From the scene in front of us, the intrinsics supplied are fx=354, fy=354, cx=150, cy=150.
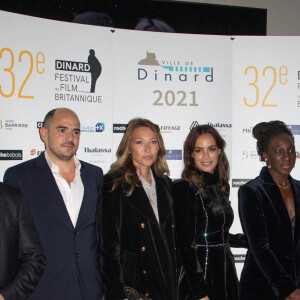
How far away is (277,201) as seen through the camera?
2672 mm

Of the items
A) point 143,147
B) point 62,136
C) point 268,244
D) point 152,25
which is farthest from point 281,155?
point 152,25

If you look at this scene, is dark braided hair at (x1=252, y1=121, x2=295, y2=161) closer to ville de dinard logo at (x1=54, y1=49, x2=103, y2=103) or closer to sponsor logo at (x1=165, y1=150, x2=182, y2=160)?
sponsor logo at (x1=165, y1=150, x2=182, y2=160)

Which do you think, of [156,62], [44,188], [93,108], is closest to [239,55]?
[156,62]

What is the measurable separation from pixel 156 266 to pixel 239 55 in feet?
9.05

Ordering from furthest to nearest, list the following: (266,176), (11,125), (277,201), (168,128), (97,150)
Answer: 1. (168,128)
2. (97,150)
3. (11,125)
4. (266,176)
5. (277,201)

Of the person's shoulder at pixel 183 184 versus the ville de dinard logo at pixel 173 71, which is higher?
the ville de dinard logo at pixel 173 71

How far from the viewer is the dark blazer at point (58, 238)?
2.29 m

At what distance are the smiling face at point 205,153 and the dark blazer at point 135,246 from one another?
1.84ft

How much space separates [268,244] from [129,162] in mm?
1194

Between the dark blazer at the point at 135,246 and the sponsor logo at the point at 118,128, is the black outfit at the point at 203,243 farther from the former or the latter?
the sponsor logo at the point at 118,128

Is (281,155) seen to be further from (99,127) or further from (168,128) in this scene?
(99,127)

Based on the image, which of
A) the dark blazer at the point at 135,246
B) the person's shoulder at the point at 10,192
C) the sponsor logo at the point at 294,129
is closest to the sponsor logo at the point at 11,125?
the dark blazer at the point at 135,246

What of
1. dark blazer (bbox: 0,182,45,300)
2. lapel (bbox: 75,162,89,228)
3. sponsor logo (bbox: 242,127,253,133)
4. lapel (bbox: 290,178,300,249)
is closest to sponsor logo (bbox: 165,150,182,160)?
sponsor logo (bbox: 242,127,253,133)

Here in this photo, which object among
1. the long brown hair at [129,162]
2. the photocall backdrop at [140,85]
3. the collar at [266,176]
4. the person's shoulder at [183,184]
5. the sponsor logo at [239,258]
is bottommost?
the sponsor logo at [239,258]
